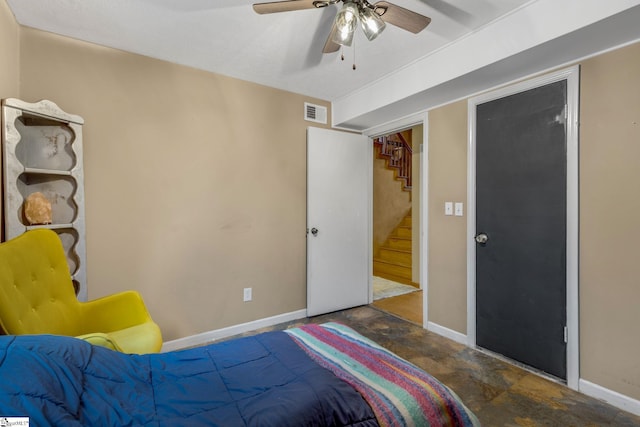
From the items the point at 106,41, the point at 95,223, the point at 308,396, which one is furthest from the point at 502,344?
the point at 106,41

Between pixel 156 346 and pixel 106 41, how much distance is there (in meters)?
2.16

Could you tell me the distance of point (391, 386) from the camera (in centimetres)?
113

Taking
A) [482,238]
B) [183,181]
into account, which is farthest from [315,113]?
[482,238]

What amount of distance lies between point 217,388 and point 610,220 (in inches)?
93.2

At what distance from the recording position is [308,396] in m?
1.05

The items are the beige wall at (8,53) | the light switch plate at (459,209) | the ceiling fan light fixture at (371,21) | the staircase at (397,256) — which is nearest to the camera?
the ceiling fan light fixture at (371,21)

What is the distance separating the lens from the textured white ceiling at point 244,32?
183cm

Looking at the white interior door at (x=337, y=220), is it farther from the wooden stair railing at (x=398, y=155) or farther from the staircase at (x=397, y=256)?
the wooden stair railing at (x=398, y=155)

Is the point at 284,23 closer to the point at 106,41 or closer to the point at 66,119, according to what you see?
the point at 106,41

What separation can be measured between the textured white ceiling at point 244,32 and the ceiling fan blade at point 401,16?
0.29 m

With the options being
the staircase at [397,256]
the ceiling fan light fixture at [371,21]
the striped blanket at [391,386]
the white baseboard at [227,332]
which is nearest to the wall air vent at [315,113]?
the ceiling fan light fixture at [371,21]

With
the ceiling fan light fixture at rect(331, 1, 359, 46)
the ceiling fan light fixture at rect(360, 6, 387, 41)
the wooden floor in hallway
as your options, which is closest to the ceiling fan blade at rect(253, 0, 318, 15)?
the ceiling fan light fixture at rect(331, 1, 359, 46)

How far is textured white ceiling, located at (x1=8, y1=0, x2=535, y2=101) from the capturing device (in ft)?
6.00

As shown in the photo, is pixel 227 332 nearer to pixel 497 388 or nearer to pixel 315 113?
pixel 497 388
